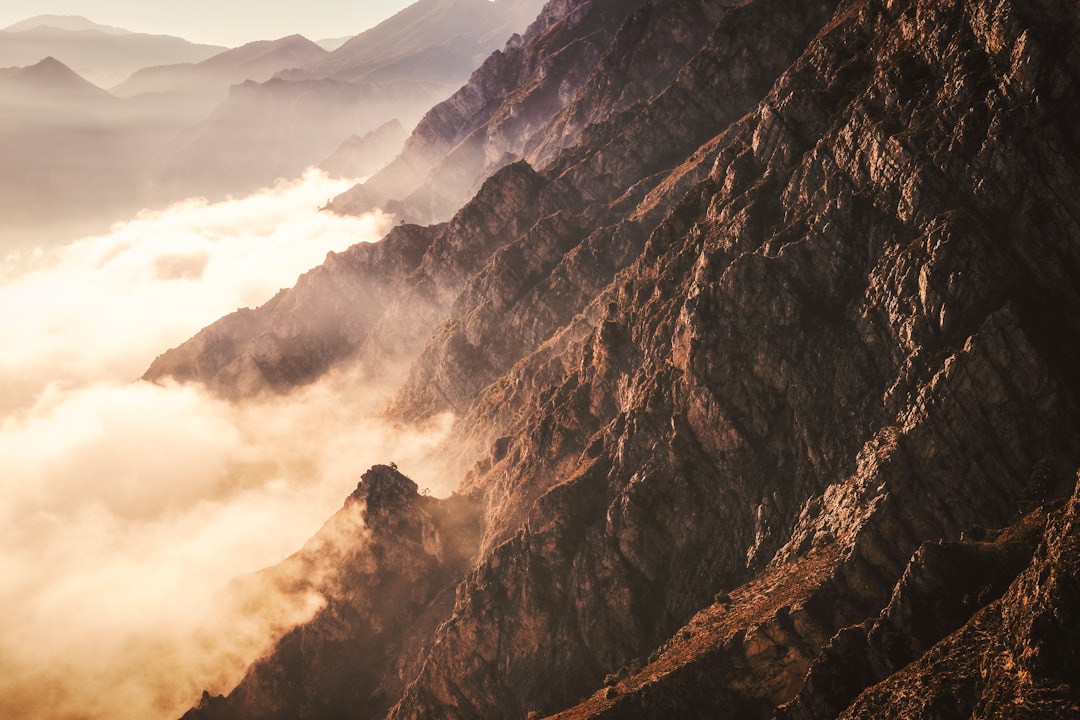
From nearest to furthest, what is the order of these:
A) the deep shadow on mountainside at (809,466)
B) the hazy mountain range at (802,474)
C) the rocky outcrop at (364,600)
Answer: the deep shadow on mountainside at (809,466), the hazy mountain range at (802,474), the rocky outcrop at (364,600)

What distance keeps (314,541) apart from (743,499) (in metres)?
97.3

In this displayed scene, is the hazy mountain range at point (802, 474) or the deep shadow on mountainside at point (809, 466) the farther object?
the hazy mountain range at point (802, 474)

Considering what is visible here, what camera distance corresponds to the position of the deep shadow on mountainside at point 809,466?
7919 cm

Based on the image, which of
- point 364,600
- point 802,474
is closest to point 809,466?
point 802,474

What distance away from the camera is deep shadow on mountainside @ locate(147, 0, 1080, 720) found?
79188 mm

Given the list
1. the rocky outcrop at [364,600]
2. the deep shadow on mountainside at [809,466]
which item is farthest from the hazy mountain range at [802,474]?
the rocky outcrop at [364,600]

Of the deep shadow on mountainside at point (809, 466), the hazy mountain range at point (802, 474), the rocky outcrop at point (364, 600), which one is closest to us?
the deep shadow on mountainside at point (809, 466)

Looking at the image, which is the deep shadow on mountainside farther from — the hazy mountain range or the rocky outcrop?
the rocky outcrop

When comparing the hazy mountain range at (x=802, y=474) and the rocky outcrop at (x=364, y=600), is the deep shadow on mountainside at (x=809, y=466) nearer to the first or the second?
the hazy mountain range at (x=802, y=474)

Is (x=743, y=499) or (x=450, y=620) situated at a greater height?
(x=450, y=620)

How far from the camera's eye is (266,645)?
154 metres

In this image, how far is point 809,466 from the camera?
4272 inches

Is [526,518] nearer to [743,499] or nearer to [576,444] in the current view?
[576,444]

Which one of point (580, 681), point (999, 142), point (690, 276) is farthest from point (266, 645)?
point (999, 142)
